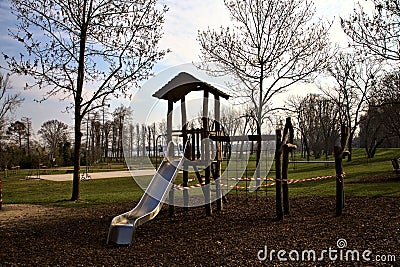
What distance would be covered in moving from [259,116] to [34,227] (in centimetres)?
1090

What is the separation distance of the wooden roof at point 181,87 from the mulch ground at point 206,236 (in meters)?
3.27

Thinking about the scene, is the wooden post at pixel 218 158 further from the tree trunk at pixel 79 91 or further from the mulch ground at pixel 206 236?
the tree trunk at pixel 79 91

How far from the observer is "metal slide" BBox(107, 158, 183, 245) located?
7.52 m

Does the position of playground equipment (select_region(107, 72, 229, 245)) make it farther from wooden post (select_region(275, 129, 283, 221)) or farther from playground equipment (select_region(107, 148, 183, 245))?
wooden post (select_region(275, 129, 283, 221))

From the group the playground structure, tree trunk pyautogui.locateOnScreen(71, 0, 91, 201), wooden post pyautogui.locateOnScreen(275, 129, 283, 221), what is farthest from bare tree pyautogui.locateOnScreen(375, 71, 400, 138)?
tree trunk pyautogui.locateOnScreen(71, 0, 91, 201)

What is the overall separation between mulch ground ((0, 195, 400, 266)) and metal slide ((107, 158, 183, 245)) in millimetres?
267

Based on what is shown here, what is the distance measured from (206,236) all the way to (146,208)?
185cm

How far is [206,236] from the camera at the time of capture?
306 inches

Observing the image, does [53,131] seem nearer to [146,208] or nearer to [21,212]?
[21,212]

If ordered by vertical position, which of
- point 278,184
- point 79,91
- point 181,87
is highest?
point 79,91

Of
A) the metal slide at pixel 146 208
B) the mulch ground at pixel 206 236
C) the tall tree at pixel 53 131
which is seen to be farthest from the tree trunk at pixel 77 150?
the tall tree at pixel 53 131

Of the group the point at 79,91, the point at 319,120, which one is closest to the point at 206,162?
the point at 79,91

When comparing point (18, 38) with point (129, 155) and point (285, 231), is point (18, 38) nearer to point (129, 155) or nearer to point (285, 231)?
Answer: point (129, 155)

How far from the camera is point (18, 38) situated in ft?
45.7
